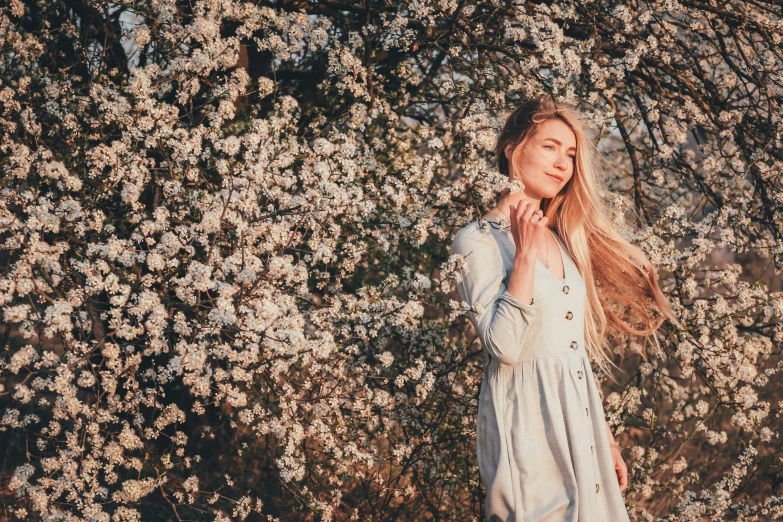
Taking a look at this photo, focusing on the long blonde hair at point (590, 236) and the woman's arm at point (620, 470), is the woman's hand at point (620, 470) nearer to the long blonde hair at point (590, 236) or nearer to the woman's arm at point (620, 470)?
the woman's arm at point (620, 470)

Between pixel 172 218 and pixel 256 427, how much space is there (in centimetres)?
114

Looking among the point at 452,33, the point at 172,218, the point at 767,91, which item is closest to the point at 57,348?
the point at 172,218

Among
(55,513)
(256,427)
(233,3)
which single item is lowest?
(55,513)

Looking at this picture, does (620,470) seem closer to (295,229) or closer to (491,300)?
(491,300)

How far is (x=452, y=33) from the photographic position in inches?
162

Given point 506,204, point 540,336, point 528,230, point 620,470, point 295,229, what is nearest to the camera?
point 528,230

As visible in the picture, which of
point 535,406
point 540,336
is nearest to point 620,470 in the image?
point 535,406

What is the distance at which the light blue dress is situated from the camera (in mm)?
2711

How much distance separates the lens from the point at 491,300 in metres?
2.85

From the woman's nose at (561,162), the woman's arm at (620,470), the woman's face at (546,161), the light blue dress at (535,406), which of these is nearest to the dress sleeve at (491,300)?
the light blue dress at (535,406)

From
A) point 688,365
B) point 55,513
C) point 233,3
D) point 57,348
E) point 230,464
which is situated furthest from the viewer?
point 57,348

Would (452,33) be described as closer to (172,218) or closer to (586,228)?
(586,228)

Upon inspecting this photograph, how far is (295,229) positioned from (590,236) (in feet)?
4.89

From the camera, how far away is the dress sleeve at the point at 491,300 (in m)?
2.70
